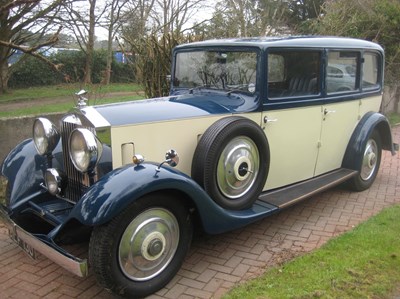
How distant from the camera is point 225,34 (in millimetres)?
9125

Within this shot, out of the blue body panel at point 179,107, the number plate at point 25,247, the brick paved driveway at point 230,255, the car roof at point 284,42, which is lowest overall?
the brick paved driveway at point 230,255

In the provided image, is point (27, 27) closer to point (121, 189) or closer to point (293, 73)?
point (293, 73)

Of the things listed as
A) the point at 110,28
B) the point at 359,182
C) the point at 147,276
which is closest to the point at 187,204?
the point at 147,276

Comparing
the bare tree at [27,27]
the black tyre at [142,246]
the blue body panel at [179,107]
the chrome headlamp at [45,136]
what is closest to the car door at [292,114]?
the blue body panel at [179,107]

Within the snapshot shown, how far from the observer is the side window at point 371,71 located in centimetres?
506

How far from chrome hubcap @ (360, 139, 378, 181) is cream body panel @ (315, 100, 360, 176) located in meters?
0.41

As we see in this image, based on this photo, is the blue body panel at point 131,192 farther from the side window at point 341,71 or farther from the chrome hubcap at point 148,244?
the side window at point 341,71

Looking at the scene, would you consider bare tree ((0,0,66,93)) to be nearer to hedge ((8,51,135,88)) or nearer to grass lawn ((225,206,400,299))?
hedge ((8,51,135,88))

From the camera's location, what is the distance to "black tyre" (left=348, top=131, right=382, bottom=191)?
503cm

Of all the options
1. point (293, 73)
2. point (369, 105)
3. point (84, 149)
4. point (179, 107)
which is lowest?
point (84, 149)

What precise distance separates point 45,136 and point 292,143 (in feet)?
7.80

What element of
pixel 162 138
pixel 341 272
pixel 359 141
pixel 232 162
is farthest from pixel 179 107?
pixel 359 141

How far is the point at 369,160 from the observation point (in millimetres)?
5133

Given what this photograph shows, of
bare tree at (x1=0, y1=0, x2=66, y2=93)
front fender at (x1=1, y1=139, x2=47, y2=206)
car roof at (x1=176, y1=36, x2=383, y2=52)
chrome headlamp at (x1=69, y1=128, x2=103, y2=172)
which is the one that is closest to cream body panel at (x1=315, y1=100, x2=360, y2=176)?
car roof at (x1=176, y1=36, x2=383, y2=52)
